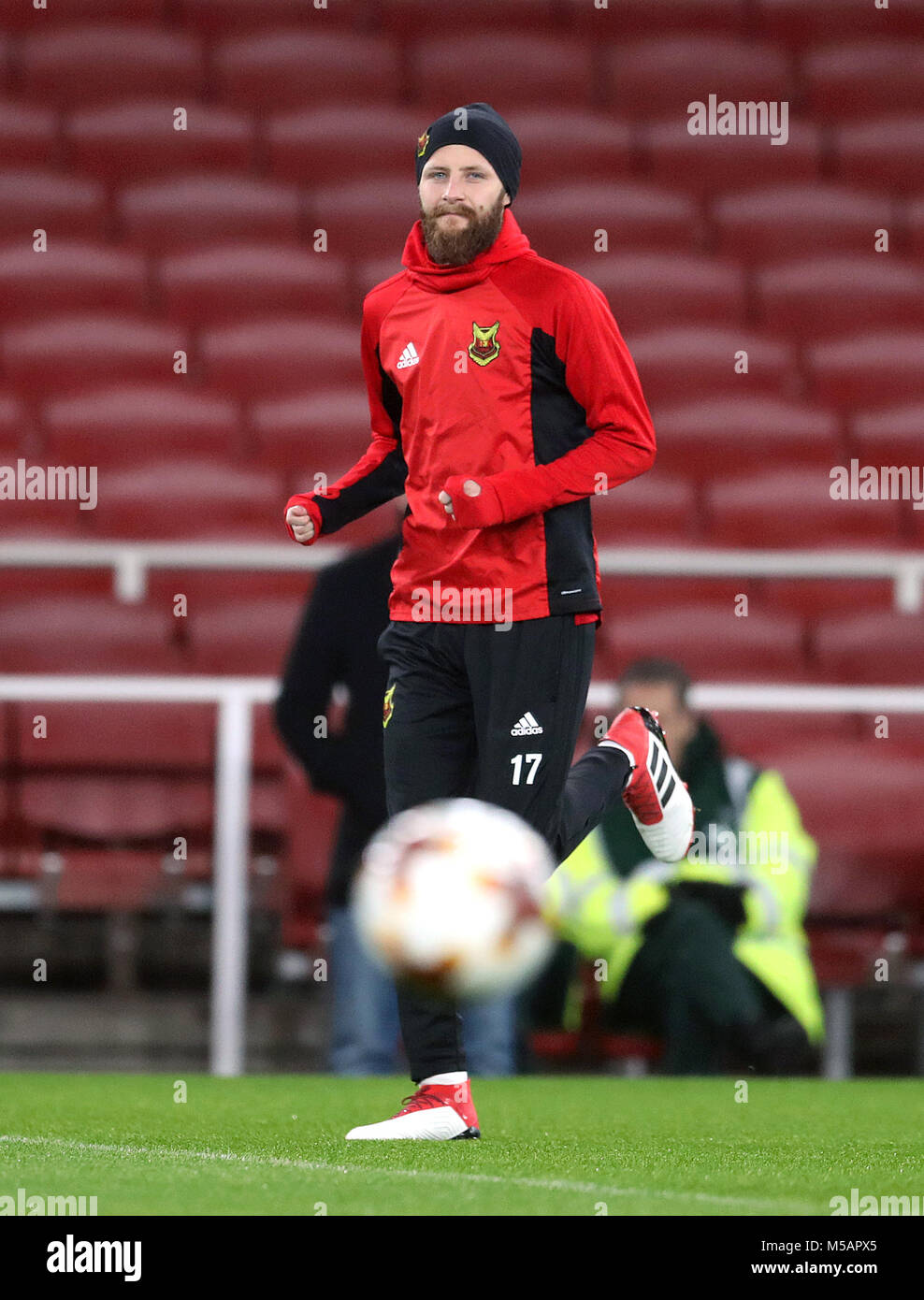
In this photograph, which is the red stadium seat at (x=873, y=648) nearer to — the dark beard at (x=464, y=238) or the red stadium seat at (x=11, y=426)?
the red stadium seat at (x=11, y=426)

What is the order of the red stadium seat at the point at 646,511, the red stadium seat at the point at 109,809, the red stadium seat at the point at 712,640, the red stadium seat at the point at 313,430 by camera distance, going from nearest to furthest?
the red stadium seat at the point at 109,809 < the red stadium seat at the point at 712,640 < the red stadium seat at the point at 646,511 < the red stadium seat at the point at 313,430

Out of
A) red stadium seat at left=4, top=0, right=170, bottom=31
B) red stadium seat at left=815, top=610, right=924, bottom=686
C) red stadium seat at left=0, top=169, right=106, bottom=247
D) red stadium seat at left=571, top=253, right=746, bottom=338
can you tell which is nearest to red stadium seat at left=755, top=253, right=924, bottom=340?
red stadium seat at left=571, top=253, right=746, bottom=338

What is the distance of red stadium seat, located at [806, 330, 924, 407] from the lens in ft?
24.4

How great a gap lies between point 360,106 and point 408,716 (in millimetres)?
5688

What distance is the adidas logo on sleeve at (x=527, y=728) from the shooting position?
10.4ft

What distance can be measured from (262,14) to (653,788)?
20.3ft

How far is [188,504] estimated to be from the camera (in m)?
6.57

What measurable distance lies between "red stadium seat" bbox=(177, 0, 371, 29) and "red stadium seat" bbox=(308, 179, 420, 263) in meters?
1.27

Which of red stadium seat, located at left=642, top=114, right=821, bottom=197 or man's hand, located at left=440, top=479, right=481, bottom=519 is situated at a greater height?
red stadium seat, located at left=642, top=114, right=821, bottom=197

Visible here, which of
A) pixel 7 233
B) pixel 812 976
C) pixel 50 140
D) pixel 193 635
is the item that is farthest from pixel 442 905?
pixel 50 140

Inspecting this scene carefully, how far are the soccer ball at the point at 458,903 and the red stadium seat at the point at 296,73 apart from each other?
20.3 ft

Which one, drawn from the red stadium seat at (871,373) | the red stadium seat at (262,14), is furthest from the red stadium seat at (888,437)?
the red stadium seat at (262,14)
